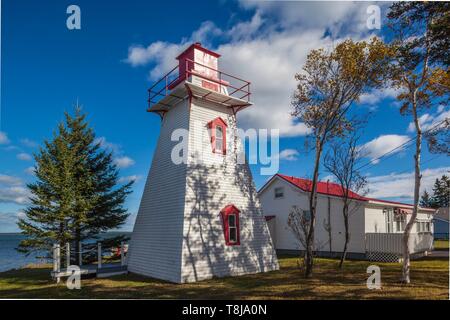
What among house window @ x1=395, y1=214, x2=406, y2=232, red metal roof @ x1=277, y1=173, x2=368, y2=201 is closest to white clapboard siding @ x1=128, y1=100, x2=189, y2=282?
red metal roof @ x1=277, y1=173, x2=368, y2=201

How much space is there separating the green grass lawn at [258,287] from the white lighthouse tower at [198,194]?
88 centimetres

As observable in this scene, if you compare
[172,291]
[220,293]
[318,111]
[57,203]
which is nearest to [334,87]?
[318,111]

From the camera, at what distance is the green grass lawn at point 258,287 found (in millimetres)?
10664

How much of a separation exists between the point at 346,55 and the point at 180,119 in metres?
8.63

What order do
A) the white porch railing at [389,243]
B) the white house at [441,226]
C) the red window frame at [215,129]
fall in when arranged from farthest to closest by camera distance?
1. the white house at [441,226]
2. the white porch railing at [389,243]
3. the red window frame at [215,129]

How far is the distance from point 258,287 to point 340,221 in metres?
12.8

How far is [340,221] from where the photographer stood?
22.5 meters

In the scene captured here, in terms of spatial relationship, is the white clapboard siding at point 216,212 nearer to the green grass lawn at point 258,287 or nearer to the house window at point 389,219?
the green grass lawn at point 258,287

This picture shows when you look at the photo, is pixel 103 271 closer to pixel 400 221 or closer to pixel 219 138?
pixel 219 138

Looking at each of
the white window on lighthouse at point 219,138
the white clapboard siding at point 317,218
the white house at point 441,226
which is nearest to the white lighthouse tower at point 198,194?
the white window on lighthouse at point 219,138

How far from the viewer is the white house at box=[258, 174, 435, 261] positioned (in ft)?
68.8

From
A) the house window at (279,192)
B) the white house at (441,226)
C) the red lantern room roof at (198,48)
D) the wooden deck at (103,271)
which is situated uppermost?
the red lantern room roof at (198,48)

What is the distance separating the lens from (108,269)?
15438mm

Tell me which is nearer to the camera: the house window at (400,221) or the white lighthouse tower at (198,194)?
the white lighthouse tower at (198,194)
